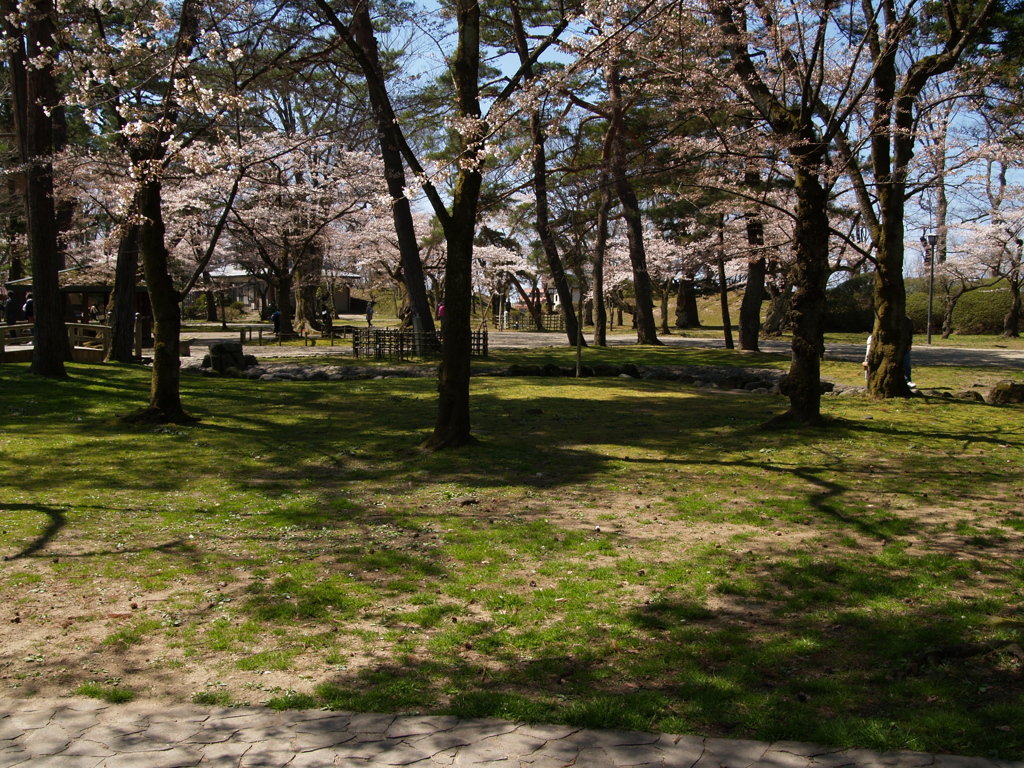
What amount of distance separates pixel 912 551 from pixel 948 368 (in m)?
16.5

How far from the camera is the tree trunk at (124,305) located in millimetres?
18141

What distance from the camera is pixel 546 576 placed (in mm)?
5254

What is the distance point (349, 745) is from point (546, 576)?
225 cm

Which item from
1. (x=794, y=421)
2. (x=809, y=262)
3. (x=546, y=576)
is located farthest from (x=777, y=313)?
(x=546, y=576)

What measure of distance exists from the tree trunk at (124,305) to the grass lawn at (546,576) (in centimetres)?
874

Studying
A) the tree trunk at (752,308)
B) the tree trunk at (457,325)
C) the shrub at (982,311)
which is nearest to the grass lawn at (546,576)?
the tree trunk at (457,325)

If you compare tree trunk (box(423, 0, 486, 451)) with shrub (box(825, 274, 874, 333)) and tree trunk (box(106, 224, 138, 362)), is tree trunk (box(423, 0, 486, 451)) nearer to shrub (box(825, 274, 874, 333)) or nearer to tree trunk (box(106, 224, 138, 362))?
tree trunk (box(106, 224, 138, 362))

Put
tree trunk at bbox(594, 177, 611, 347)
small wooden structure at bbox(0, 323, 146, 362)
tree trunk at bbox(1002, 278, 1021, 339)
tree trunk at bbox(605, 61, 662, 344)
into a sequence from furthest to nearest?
tree trunk at bbox(1002, 278, 1021, 339) → tree trunk at bbox(594, 177, 611, 347) → small wooden structure at bbox(0, 323, 146, 362) → tree trunk at bbox(605, 61, 662, 344)

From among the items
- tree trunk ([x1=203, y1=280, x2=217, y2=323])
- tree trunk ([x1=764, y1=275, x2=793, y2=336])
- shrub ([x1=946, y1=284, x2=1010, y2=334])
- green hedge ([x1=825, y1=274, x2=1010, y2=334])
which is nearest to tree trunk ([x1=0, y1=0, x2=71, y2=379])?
tree trunk ([x1=764, y1=275, x2=793, y2=336])

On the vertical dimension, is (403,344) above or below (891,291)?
below

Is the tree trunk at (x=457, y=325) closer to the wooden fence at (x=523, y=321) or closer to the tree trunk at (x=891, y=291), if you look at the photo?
A: the tree trunk at (x=891, y=291)

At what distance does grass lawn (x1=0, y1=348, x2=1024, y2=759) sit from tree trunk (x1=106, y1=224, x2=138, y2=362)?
8.74m

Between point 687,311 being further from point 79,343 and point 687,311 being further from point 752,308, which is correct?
point 79,343

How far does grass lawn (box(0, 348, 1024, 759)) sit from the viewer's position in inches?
143
